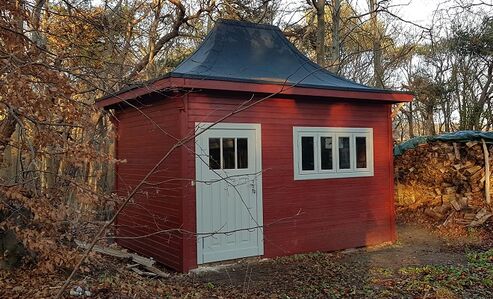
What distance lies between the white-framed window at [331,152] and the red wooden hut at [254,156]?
0.02 metres

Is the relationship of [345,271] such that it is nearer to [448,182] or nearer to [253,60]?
[253,60]

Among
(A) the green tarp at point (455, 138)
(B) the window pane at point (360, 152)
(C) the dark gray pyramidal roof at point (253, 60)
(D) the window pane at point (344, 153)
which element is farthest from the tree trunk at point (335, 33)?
(D) the window pane at point (344, 153)

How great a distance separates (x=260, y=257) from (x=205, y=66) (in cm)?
313

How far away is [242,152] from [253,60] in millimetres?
1910

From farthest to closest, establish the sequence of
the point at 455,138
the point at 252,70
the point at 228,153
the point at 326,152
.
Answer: the point at 455,138 → the point at 326,152 → the point at 252,70 → the point at 228,153

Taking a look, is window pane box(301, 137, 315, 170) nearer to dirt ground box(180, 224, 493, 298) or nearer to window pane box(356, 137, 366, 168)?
window pane box(356, 137, 366, 168)

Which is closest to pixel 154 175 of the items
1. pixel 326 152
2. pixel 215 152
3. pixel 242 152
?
pixel 215 152

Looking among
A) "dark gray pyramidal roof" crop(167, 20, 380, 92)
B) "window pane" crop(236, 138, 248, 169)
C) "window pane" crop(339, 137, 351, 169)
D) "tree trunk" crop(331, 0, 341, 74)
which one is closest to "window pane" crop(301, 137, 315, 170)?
"window pane" crop(339, 137, 351, 169)

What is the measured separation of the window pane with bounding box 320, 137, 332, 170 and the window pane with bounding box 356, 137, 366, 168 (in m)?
0.65

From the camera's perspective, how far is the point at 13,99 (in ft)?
10.9

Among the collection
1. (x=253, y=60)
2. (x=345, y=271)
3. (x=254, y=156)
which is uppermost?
(x=253, y=60)

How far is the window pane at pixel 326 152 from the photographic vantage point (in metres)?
7.62

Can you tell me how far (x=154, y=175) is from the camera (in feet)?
23.4

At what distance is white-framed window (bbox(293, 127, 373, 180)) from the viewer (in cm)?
739
